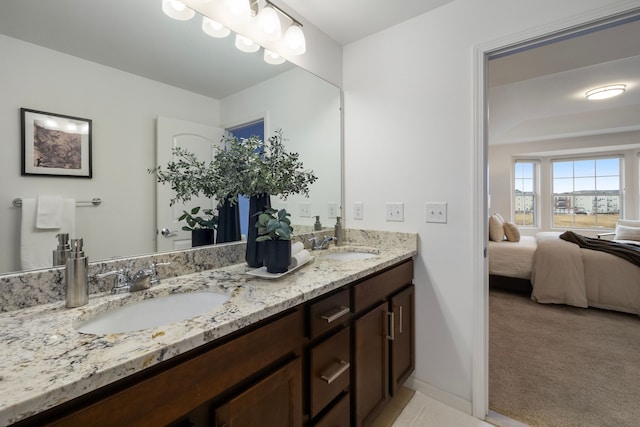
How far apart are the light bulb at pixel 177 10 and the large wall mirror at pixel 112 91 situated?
3cm

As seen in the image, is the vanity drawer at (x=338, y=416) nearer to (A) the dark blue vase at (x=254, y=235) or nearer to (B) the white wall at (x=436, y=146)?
(A) the dark blue vase at (x=254, y=235)

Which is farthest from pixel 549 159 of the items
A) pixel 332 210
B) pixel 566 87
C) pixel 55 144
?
pixel 55 144

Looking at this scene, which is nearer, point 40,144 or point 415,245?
point 40,144

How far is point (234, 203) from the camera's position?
140cm

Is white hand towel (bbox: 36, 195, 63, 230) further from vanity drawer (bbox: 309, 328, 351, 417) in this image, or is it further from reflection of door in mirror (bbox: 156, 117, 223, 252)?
vanity drawer (bbox: 309, 328, 351, 417)

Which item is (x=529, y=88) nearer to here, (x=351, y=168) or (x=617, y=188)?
(x=351, y=168)

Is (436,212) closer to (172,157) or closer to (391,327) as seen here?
(391,327)

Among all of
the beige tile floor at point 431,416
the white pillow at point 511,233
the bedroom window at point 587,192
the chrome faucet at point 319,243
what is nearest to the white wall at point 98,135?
the chrome faucet at point 319,243

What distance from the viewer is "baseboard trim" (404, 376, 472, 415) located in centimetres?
157

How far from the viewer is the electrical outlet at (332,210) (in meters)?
2.04

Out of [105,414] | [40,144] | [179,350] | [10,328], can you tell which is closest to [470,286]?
[179,350]

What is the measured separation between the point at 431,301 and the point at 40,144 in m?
1.88

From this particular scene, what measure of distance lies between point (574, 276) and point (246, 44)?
362 centimetres

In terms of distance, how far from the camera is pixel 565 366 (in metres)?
1.95
